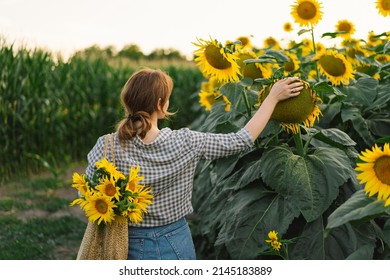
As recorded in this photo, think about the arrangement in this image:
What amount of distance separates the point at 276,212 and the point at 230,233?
0.80ft

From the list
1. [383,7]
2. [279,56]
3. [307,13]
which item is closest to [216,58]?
[279,56]

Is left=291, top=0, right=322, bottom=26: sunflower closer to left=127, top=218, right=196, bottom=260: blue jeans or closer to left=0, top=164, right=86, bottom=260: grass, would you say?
left=127, top=218, right=196, bottom=260: blue jeans

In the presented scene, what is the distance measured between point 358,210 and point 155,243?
102cm

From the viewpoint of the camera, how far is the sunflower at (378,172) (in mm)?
1843

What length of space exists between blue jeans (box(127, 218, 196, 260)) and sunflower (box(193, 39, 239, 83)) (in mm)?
730

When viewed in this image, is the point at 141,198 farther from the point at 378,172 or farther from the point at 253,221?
the point at 378,172

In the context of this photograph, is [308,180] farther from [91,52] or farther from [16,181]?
[91,52]

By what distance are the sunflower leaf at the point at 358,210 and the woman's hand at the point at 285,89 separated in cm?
62

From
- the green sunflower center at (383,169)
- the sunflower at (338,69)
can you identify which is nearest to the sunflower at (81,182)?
the green sunflower center at (383,169)

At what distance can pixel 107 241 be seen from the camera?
2.55 metres

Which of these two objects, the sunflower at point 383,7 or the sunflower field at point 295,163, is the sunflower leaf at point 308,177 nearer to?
the sunflower field at point 295,163

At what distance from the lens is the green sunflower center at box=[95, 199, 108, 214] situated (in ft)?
8.13

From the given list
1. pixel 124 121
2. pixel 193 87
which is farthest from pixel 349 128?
pixel 193 87

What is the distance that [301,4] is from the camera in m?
3.95
